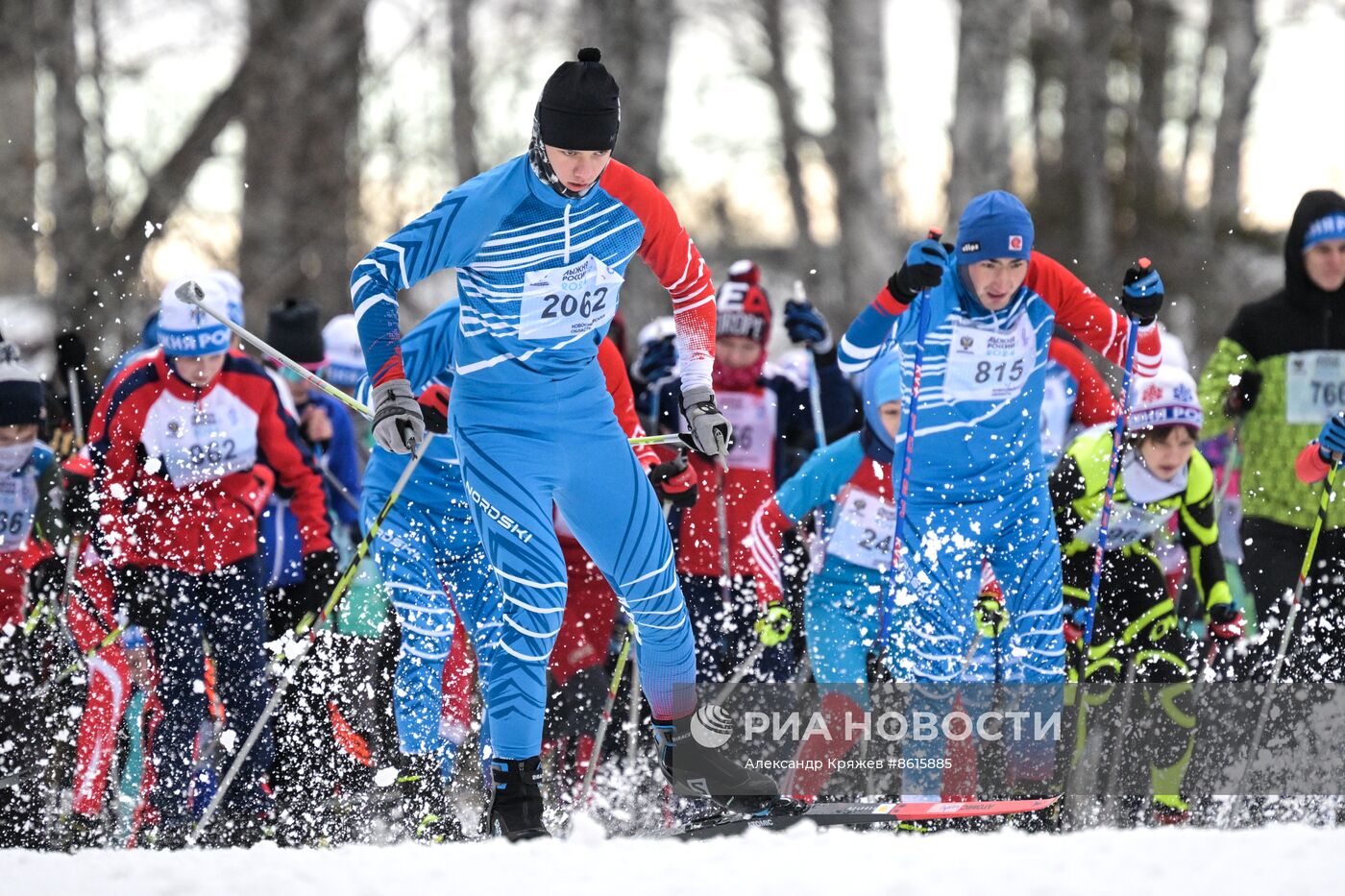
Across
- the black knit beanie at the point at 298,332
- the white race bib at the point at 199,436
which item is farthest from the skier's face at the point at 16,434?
the black knit beanie at the point at 298,332

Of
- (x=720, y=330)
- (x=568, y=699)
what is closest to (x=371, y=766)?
(x=568, y=699)

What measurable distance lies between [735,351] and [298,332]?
231 cm

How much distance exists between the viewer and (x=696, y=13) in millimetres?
24766

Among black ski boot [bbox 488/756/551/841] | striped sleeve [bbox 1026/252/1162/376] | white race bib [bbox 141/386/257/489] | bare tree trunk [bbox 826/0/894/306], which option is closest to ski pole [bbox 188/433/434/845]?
white race bib [bbox 141/386/257/489]

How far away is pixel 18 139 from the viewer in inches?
614

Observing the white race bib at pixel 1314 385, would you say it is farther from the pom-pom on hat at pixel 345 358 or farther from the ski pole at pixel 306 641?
the pom-pom on hat at pixel 345 358

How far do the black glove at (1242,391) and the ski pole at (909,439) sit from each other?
1.73 metres

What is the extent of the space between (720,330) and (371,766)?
7.69ft

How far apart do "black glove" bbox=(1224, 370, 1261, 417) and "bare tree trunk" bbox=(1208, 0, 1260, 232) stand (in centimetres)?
968

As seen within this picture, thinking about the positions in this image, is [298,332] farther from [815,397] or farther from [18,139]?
[18,139]

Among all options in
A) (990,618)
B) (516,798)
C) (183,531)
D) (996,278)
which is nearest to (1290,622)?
(990,618)

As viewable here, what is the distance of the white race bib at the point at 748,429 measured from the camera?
7.26 meters

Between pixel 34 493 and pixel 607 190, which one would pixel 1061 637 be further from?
pixel 34 493

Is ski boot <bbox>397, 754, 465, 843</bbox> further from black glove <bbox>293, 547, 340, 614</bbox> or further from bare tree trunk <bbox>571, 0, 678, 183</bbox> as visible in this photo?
bare tree trunk <bbox>571, 0, 678, 183</bbox>
